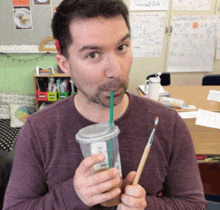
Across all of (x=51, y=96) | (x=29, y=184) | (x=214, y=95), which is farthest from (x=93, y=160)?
(x=51, y=96)

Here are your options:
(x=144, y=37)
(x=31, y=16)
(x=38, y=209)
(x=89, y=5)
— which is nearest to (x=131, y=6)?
(x=144, y=37)

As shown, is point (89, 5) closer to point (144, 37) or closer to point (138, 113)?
point (138, 113)

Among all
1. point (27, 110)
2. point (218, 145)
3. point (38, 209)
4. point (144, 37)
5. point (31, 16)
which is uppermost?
point (31, 16)

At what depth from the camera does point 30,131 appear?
0.80 meters

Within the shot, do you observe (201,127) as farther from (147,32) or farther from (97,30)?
(147,32)

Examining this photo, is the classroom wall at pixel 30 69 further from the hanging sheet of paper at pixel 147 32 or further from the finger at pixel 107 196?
the finger at pixel 107 196

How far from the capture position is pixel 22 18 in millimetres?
3049

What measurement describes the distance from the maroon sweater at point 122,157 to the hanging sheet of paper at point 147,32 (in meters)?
2.70

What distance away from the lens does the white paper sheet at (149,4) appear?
10.4ft

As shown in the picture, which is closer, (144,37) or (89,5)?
(89,5)

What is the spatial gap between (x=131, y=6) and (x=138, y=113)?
2.80m

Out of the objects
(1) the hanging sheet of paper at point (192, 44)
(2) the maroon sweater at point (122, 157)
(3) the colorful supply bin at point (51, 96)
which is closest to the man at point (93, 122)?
(2) the maroon sweater at point (122, 157)

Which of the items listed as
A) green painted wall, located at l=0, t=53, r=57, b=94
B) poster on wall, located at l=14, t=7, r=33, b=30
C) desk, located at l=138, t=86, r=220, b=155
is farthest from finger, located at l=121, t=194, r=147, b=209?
poster on wall, located at l=14, t=7, r=33, b=30

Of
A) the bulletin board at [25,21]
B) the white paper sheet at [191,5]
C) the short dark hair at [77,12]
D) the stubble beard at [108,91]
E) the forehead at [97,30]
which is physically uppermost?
the white paper sheet at [191,5]
